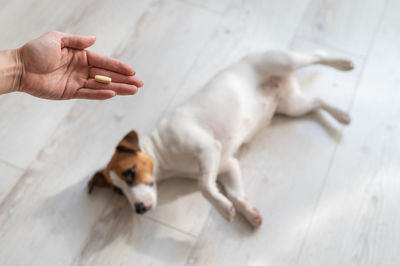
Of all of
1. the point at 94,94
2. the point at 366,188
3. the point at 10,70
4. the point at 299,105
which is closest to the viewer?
the point at 10,70

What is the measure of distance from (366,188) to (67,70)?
45.2 inches

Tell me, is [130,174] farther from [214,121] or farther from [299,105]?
[299,105]

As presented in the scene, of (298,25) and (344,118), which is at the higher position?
(298,25)

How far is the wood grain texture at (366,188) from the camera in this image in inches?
59.9

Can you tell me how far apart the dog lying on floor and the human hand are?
19 cm

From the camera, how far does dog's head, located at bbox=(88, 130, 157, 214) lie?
1.42m

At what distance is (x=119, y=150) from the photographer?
1446 millimetres

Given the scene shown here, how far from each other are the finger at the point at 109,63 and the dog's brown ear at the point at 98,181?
1.19 ft

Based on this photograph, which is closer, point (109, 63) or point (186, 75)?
point (109, 63)

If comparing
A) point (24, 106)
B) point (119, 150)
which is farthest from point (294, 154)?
point (24, 106)

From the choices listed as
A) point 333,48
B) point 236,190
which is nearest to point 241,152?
point 236,190

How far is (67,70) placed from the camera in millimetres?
1403

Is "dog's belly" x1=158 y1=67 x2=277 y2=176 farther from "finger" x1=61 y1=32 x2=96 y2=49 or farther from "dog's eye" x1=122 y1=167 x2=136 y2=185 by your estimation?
"finger" x1=61 y1=32 x2=96 y2=49

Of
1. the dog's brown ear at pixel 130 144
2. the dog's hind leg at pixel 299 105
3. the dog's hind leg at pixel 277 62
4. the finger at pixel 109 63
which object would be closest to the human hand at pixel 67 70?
the finger at pixel 109 63
